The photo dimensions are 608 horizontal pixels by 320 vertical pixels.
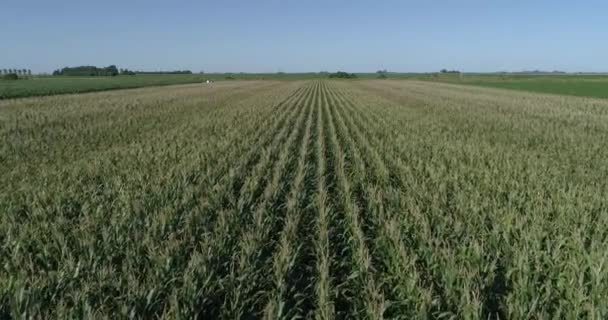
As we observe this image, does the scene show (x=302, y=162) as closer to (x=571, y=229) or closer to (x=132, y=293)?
(x=571, y=229)

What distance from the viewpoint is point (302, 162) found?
445 inches

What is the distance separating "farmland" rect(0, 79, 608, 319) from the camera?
4098 mm

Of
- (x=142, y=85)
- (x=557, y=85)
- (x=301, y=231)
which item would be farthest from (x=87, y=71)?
(x=301, y=231)

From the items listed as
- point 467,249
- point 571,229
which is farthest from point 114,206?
point 571,229

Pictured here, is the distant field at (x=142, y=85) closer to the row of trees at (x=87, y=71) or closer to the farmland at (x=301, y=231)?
the farmland at (x=301, y=231)

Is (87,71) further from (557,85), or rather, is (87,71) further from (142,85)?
(557,85)

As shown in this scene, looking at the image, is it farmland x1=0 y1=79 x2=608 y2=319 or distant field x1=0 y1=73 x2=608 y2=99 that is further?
distant field x1=0 y1=73 x2=608 y2=99

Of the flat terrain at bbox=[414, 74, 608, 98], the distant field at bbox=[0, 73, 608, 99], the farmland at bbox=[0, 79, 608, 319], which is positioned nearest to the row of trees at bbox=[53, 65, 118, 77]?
the distant field at bbox=[0, 73, 608, 99]

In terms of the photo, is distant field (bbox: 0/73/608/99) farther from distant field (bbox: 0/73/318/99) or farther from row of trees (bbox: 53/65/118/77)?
row of trees (bbox: 53/65/118/77)

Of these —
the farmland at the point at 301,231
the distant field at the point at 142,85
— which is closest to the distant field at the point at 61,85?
the distant field at the point at 142,85

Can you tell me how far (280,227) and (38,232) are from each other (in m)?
3.29

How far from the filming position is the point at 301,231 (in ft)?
21.4

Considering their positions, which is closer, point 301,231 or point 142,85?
point 301,231

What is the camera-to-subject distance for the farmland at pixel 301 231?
4098mm
